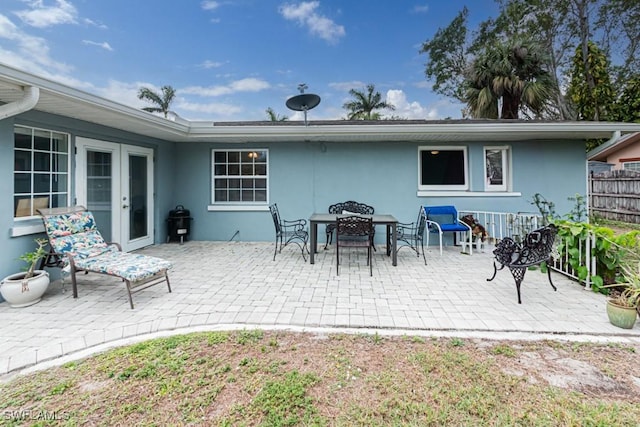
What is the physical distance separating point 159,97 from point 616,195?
23.1m

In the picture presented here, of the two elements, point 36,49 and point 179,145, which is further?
point 36,49

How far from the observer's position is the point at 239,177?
286 inches

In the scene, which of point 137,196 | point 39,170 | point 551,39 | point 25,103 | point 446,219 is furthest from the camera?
point 551,39

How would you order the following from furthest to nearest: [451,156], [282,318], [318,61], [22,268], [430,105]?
[430,105] < [318,61] < [451,156] < [22,268] < [282,318]

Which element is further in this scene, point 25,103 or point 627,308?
point 25,103

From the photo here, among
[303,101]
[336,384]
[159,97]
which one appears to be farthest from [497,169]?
[159,97]

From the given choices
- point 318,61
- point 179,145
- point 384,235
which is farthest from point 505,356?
point 318,61

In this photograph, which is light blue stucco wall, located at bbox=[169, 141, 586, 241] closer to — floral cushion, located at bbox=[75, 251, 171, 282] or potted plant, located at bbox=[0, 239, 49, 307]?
floral cushion, located at bbox=[75, 251, 171, 282]

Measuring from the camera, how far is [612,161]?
1322 cm

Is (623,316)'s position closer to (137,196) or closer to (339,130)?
(339,130)

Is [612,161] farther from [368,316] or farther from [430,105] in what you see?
[368,316]

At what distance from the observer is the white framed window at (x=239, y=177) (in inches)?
284

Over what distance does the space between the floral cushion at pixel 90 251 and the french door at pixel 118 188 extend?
2.80 ft

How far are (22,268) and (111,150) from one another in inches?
95.8
